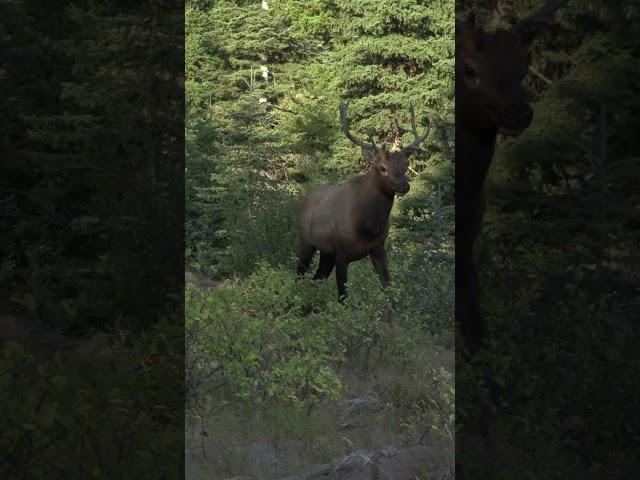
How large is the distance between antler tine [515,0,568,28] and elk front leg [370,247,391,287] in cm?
214

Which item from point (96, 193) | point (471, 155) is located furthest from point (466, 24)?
point (96, 193)

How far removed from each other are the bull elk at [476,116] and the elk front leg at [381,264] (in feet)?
2.71

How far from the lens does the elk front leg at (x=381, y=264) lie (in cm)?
717

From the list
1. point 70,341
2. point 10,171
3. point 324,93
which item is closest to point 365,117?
point 324,93

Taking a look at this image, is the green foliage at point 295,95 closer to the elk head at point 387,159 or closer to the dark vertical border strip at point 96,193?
the elk head at point 387,159

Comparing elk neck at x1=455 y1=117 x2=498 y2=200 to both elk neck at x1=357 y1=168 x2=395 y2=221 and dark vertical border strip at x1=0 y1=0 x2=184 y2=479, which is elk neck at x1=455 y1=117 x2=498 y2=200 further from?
dark vertical border strip at x1=0 y1=0 x2=184 y2=479

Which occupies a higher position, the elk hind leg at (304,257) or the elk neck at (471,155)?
the elk neck at (471,155)

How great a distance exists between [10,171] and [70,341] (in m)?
2.10

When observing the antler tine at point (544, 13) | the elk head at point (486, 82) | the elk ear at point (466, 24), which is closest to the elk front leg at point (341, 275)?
the elk head at point (486, 82)

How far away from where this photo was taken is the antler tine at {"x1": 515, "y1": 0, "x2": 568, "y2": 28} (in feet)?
27.1

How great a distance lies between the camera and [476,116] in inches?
→ 307

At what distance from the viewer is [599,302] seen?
837 centimetres

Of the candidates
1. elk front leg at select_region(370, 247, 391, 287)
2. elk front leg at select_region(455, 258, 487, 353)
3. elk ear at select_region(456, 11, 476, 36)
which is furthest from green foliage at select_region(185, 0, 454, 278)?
elk front leg at select_region(455, 258, 487, 353)

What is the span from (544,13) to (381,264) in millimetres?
2834
